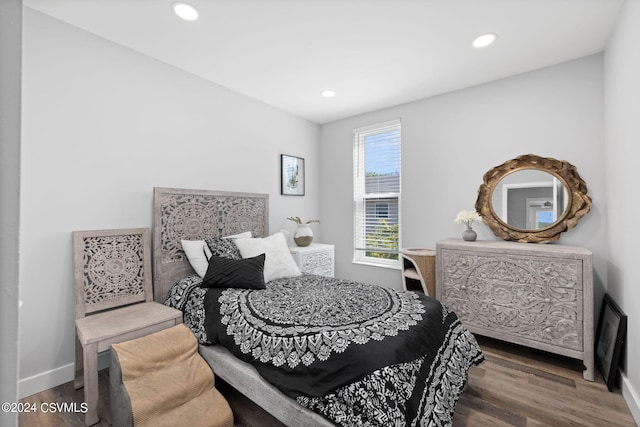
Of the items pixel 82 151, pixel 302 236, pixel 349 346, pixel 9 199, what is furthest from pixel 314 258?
pixel 9 199

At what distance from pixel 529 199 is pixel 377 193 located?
1.72 m

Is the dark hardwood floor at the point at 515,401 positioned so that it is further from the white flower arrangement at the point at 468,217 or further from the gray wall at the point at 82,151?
the white flower arrangement at the point at 468,217

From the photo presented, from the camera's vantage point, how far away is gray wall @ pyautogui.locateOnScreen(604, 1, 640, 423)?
6.01ft

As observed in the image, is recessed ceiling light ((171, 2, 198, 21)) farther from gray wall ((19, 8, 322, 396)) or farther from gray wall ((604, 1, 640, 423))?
gray wall ((604, 1, 640, 423))

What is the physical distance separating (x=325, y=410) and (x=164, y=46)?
2.94m

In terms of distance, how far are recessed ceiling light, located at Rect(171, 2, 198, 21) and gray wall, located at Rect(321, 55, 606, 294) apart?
254 cm

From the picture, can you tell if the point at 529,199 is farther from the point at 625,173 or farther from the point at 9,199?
the point at 9,199

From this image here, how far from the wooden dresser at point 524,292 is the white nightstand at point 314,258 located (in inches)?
55.8

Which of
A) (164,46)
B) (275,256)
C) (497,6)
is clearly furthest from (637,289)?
(164,46)

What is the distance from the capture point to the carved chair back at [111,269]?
2.20 meters

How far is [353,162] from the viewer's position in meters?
4.21

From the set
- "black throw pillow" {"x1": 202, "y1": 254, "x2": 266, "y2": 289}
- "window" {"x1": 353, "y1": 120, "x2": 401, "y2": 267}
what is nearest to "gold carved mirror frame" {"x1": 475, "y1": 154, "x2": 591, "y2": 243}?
"window" {"x1": 353, "y1": 120, "x2": 401, "y2": 267}

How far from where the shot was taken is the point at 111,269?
2.34 metres

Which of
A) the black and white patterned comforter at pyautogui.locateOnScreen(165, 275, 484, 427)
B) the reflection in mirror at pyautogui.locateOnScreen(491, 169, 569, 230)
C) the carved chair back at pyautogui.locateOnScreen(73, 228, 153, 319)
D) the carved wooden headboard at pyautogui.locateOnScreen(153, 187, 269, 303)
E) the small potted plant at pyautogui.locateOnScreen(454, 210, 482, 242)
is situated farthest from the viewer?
the small potted plant at pyautogui.locateOnScreen(454, 210, 482, 242)
